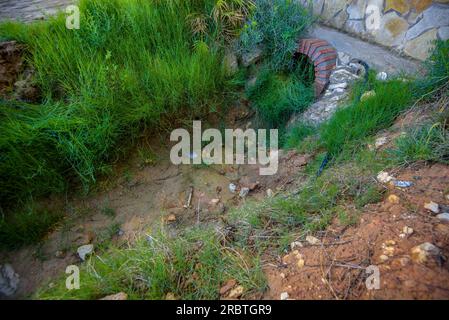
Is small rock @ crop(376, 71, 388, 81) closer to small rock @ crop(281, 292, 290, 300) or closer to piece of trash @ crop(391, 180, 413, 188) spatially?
piece of trash @ crop(391, 180, 413, 188)

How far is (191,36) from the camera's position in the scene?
3.07 meters

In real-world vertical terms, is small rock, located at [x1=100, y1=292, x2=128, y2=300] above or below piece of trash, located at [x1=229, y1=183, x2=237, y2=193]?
above

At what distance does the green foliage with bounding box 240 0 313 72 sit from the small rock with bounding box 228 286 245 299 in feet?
8.12

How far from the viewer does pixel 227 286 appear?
5.16 feet

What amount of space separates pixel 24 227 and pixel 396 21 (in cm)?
402

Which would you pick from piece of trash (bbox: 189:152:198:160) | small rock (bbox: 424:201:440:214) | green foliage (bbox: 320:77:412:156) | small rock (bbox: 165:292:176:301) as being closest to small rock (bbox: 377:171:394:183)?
small rock (bbox: 424:201:440:214)

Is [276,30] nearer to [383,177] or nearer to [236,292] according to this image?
[383,177]

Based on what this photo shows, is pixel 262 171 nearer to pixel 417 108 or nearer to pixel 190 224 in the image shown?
pixel 190 224

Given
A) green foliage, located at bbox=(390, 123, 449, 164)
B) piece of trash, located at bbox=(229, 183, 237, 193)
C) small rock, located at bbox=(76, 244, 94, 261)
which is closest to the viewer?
green foliage, located at bbox=(390, 123, 449, 164)

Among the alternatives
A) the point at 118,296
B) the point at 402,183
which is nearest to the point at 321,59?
the point at 402,183

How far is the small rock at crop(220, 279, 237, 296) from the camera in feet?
5.09

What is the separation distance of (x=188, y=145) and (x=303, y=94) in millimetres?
1399

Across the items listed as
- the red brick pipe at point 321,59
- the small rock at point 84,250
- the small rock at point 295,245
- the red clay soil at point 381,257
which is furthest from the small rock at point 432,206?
the small rock at point 84,250

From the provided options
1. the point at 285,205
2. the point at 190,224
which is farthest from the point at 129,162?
the point at 285,205
